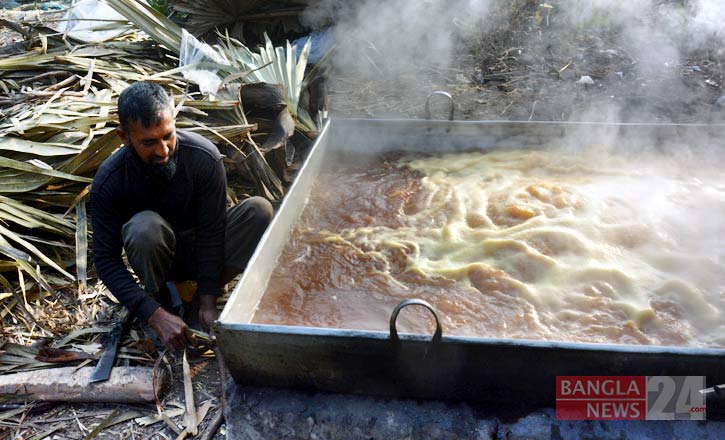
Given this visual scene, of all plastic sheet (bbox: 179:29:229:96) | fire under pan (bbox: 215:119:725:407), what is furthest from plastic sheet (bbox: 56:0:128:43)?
fire under pan (bbox: 215:119:725:407)

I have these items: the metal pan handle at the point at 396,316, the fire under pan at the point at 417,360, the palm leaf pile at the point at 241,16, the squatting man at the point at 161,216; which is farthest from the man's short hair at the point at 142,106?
the palm leaf pile at the point at 241,16

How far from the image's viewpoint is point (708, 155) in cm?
406

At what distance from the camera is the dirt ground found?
5.65 metres

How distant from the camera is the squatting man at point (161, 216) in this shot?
265 cm

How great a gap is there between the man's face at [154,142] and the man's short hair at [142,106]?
0.08 feet

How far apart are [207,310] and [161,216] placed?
1.97ft

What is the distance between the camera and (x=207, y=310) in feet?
10.0

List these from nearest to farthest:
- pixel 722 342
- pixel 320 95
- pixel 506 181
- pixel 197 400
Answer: pixel 722 342, pixel 197 400, pixel 506 181, pixel 320 95

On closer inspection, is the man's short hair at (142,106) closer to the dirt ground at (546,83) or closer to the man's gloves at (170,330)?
the man's gloves at (170,330)

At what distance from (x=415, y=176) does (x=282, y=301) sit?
5.35ft

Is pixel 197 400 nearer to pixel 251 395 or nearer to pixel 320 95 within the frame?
pixel 251 395

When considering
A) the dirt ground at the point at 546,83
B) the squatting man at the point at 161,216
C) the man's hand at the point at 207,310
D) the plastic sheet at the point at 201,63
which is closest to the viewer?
the squatting man at the point at 161,216

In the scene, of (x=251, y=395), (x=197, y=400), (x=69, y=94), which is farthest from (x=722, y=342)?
(x=69, y=94)

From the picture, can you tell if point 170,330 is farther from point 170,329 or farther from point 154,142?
point 154,142
